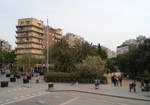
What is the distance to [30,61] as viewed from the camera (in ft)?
246

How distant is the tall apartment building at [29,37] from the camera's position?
89.4 metres

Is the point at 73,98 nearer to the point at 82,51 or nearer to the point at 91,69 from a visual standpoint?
the point at 91,69

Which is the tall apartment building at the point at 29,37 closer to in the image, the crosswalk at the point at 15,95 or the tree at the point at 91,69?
the tree at the point at 91,69

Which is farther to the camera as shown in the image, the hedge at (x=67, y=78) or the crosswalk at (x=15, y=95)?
the hedge at (x=67, y=78)

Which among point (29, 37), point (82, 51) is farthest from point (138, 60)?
point (29, 37)

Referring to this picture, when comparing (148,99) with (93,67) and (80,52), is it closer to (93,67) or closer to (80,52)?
(93,67)

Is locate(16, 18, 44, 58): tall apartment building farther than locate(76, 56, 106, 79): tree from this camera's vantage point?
Yes

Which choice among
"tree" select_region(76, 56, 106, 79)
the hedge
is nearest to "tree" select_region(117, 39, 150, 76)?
"tree" select_region(76, 56, 106, 79)

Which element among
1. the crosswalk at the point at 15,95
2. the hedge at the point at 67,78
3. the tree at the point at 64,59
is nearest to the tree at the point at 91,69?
the hedge at the point at 67,78

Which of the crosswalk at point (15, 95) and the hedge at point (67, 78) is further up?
the hedge at point (67, 78)

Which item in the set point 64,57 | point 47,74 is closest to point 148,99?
point 47,74

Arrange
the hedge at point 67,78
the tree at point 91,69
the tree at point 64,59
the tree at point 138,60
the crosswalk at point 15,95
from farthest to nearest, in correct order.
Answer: the tree at point 64,59, the tree at point 138,60, the tree at point 91,69, the hedge at point 67,78, the crosswalk at point 15,95

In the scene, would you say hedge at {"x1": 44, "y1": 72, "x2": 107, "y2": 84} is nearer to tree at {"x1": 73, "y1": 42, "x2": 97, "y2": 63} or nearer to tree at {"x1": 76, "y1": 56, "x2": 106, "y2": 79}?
tree at {"x1": 76, "y1": 56, "x2": 106, "y2": 79}

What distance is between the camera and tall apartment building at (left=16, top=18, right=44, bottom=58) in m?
89.4
